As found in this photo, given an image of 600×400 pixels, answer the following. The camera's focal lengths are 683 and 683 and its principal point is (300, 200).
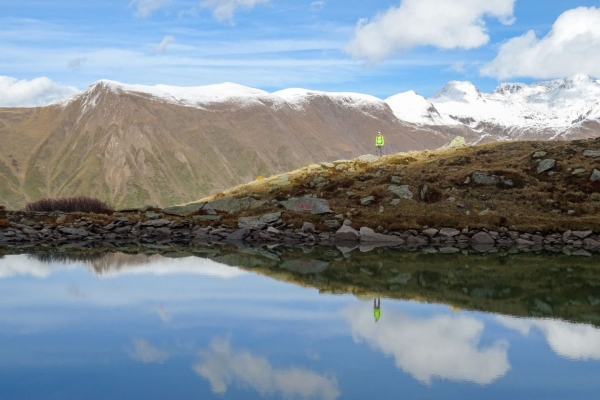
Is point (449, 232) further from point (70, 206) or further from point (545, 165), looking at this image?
point (70, 206)

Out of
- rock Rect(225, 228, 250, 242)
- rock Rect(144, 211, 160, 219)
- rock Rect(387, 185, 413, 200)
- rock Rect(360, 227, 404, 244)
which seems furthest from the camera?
rock Rect(387, 185, 413, 200)

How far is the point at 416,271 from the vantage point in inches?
1085

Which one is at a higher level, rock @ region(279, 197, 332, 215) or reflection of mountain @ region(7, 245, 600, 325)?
rock @ region(279, 197, 332, 215)

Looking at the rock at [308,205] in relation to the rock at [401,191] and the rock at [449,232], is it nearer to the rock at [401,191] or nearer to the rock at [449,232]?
the rock at [401,191]

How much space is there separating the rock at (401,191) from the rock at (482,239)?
674cm

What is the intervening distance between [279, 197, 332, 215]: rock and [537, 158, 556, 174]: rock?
15.0m

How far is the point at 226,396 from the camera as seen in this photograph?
37.4 feet

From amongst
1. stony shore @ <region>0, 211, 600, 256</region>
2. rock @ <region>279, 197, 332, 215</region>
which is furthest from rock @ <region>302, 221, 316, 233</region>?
rock @ <region>279, 197, 332, 215</region>

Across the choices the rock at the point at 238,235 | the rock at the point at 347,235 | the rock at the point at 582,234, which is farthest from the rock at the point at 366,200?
the rock at the point at 582,234

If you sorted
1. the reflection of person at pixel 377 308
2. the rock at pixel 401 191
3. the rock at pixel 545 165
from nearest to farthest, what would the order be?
1. the reflection of person at pixel 377 308
2. the rock at pixel 401 191
3. the rock at pixel 545 165

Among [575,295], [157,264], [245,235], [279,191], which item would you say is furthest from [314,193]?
[575,295]

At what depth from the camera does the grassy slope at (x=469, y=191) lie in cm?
4088

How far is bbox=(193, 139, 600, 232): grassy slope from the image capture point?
40875 millimetres

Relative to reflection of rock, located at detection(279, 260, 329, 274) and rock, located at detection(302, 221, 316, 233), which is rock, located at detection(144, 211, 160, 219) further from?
reflection of rock, located at detection(279, 260, 329, 274)
